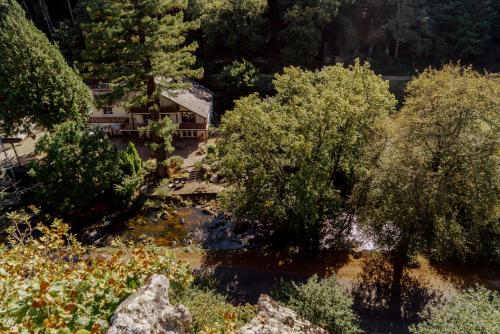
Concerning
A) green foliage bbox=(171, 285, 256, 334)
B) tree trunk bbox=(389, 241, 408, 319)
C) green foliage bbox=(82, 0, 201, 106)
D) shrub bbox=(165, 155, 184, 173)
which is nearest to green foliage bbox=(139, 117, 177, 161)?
green foliage bbox=(82, 0, 201, 106)

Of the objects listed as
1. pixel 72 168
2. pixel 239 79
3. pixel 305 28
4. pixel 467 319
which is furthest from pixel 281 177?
pixel 305 28

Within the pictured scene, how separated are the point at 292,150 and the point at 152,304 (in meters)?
15.0

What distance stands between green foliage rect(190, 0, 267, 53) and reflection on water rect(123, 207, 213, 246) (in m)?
25.7

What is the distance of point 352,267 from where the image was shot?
78.9 ft

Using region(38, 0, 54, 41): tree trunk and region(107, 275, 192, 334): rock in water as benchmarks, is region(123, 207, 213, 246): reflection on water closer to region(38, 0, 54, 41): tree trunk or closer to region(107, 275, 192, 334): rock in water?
region(107, 275, 192, 334): rock in water

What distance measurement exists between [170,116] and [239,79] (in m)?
9.56

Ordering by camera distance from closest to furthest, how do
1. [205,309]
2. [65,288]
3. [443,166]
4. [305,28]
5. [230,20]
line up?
1. [65,288]
2. [205,309]
3. [443,166]
4. [305,28]
5. [230,20]

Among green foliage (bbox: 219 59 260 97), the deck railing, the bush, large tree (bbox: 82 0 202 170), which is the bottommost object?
the bush

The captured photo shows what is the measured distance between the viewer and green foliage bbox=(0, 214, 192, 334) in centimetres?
714

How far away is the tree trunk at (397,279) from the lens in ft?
69.3

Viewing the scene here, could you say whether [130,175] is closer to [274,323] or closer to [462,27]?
[274,323]

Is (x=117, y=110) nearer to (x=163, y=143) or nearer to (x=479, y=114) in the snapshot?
(x=163, y=143)

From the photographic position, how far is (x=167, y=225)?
29500mm

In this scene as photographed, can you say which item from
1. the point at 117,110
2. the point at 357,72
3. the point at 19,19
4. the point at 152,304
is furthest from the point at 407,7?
the point at 152,304
